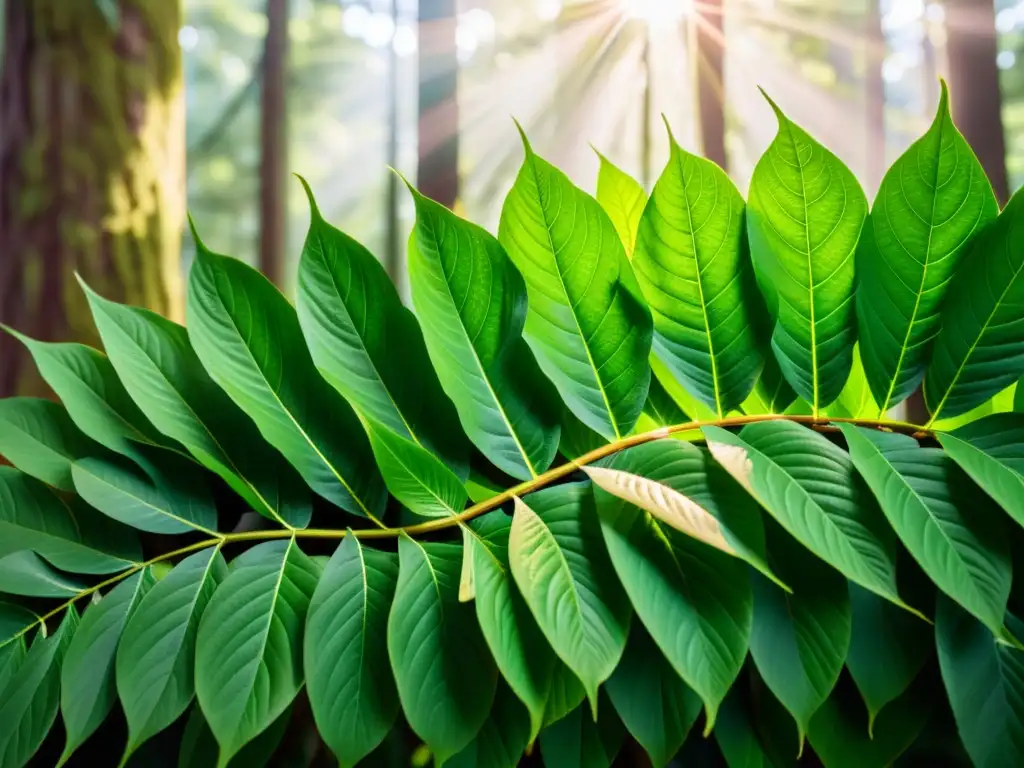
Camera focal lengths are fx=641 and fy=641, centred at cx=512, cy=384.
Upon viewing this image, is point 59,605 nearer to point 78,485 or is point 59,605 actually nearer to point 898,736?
point 78,485

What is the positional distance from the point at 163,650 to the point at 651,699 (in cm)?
22

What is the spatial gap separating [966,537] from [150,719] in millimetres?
357

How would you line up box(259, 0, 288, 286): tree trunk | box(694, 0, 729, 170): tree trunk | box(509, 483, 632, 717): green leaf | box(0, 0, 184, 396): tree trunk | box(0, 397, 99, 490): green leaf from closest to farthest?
box(509, 483, 632, 717): green leaf < box(0, 397, 99, 490): green leaf < box(0, 0, 184, 396): tree trunk < box(694, 0, 729, 170): tree trunk < box(259, 0, 288, 286): tree trunk

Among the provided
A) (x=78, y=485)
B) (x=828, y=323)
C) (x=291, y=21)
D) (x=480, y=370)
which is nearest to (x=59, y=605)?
(x=78, y=485)

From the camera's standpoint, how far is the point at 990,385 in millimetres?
308

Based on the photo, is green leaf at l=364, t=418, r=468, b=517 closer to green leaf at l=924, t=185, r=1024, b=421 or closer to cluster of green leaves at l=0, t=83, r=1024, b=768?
cluster of green leaves at l=0, t=83, r=1024, b=768

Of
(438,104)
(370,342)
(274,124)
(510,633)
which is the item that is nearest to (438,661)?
(510,633)

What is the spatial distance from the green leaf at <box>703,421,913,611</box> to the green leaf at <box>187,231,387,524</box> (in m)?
0.18

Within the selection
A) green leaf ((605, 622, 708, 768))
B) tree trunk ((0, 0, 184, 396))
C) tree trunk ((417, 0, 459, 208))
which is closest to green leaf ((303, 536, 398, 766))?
green leaf ((605, 622, 708, 768))

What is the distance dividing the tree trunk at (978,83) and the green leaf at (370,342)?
966mm

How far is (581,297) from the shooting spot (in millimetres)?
322

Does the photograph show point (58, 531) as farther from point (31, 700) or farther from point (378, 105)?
point (378, 105)

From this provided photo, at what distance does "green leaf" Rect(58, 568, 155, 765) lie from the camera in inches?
11.4

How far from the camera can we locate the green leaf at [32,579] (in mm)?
311
